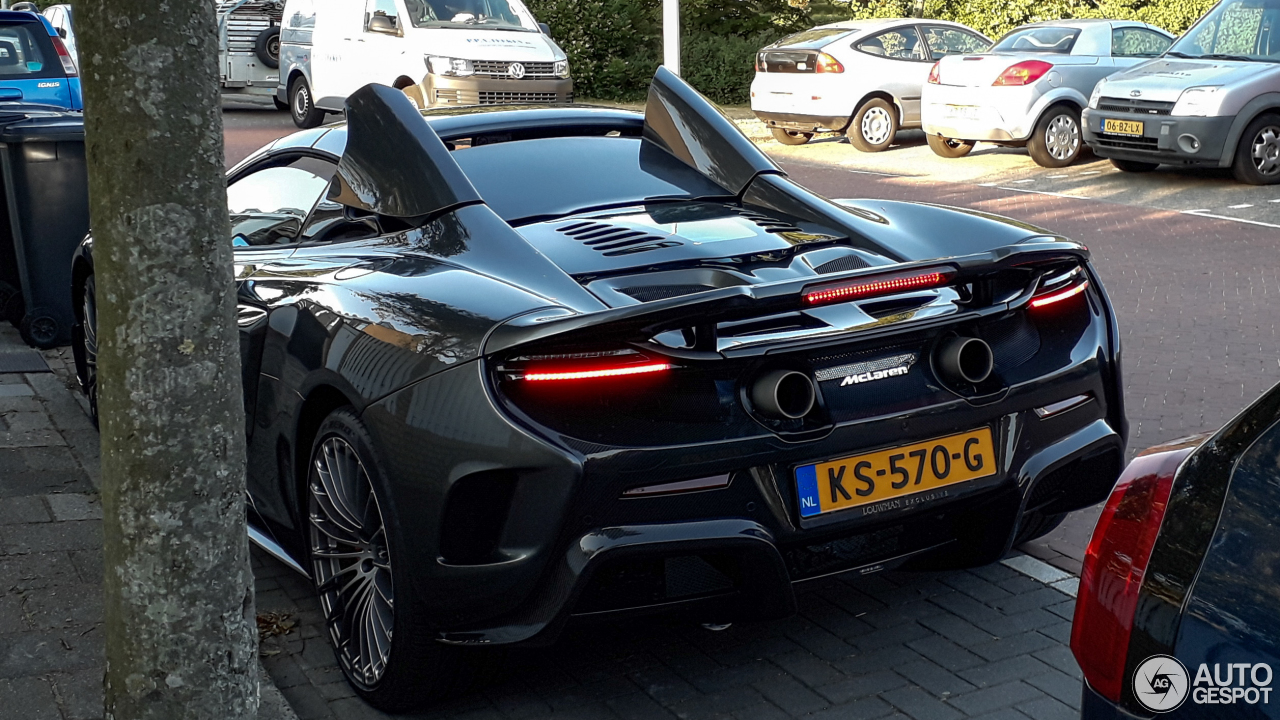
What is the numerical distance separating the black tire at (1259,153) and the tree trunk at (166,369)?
37.7ft

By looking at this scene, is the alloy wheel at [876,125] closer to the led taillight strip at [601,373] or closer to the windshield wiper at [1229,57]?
the windshield wiper at [1229,57]

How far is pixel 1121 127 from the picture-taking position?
499 inches

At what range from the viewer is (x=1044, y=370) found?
3412mm

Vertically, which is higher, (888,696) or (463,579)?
(463,579)

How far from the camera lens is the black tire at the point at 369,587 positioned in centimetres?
313

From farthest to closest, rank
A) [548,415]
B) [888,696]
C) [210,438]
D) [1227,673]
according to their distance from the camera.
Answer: [888,696], [548,415], [210,438], [1227,673]

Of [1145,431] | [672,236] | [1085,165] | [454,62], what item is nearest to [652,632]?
[672,236]

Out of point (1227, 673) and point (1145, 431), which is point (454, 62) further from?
point (1227, 673)

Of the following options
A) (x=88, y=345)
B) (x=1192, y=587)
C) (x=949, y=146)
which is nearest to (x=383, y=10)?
(x=949, y=146)

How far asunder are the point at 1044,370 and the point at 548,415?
4.30 feet

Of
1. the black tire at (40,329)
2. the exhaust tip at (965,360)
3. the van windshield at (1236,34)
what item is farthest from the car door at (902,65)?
the exhaust tip at (965,360)

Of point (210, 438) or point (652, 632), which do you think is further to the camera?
point (652, 632)

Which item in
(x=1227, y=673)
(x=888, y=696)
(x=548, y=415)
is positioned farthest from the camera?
(x=888, y=696)

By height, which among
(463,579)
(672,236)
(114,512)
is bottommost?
(463,579)
